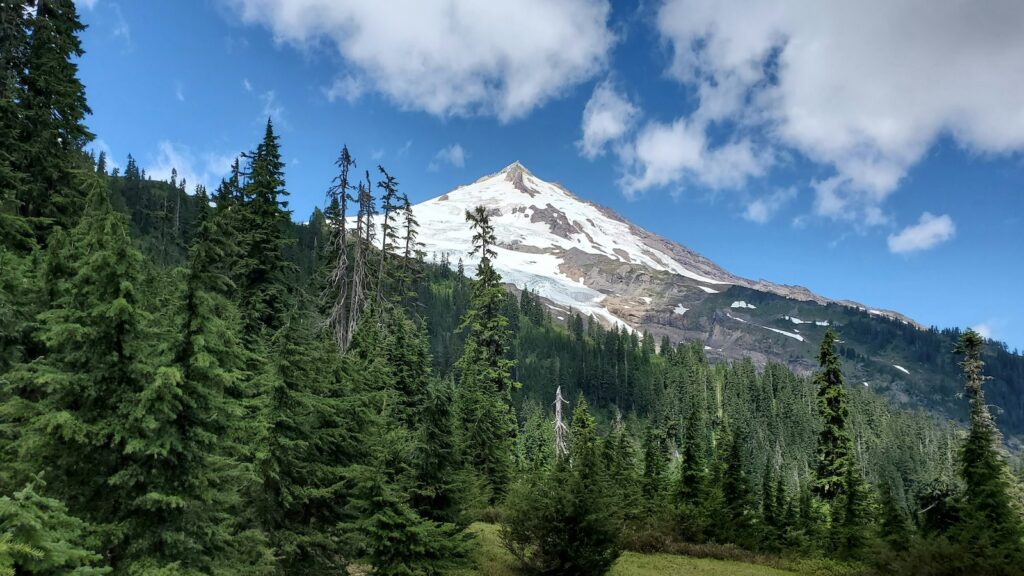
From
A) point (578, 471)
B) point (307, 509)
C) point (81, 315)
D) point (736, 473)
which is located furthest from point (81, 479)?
point (736, 473)

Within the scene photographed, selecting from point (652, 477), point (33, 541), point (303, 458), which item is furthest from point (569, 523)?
point (652, 477)

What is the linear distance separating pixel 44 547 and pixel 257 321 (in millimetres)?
19958

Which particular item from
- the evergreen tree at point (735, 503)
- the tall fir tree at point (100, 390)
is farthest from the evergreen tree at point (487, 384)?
the tall fir tree at point (100, 390)

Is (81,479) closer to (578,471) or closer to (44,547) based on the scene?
(44,547)

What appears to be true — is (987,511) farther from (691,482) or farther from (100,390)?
(100,390)

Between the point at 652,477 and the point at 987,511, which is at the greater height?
the point at 987,511

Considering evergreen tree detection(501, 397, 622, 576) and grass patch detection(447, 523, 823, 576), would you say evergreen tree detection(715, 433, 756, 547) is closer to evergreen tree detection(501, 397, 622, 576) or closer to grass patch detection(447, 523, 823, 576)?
grass patch detection(447, 523, 823, 576)

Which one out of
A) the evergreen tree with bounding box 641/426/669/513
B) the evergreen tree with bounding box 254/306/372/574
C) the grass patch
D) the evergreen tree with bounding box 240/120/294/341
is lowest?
the grass patch

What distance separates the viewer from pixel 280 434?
14.3m

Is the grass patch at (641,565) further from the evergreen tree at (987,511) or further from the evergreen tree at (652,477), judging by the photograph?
the evergreen tree at (987,511)

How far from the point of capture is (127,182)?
13788cm

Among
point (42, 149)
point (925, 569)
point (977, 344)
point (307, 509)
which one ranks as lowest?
point (925, 569)

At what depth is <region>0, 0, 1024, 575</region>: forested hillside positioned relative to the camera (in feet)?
29.6

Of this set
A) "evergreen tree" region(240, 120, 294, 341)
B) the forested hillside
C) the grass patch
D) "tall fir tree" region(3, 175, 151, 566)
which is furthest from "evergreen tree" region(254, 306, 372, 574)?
"evergreen tree" region(240, 120, 294, 341)
